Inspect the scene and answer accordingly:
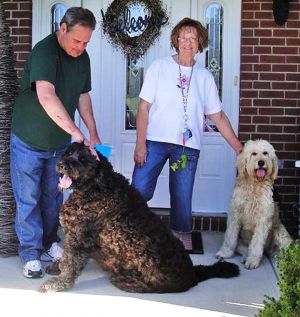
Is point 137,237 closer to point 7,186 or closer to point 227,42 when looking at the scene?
point 7,186

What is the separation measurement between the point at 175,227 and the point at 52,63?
196cm

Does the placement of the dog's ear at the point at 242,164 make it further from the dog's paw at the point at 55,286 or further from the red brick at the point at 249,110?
the dog's paw at the point at 55,286

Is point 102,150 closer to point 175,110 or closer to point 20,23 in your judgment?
point 175,110

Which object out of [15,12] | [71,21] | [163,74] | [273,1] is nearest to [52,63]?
[71,21]

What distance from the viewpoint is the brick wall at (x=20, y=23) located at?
6426 millimetres

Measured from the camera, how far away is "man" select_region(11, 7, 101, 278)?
4.35 metres

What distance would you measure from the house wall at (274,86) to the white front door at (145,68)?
5.2 inches

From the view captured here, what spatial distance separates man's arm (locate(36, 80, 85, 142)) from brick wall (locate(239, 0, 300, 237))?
254 centimetres

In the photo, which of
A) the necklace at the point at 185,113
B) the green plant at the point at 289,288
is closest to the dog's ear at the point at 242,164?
the necklace at the point at 185,113

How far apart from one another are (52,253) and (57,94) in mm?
1378

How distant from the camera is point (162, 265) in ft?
14.1

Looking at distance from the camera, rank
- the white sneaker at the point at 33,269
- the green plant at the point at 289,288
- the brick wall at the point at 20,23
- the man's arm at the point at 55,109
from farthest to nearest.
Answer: the brick wall at the point at 20,23
the white sneaker at the point at 33,269
the man's arm at the point at 55,109
the green plant at the point at 289,288

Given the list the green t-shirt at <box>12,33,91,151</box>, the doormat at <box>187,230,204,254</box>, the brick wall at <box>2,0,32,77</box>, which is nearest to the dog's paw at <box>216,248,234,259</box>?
the doormat at <box>187,230,204,254</box>

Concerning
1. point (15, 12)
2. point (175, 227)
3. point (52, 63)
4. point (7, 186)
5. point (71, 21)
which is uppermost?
point (15, 12)
